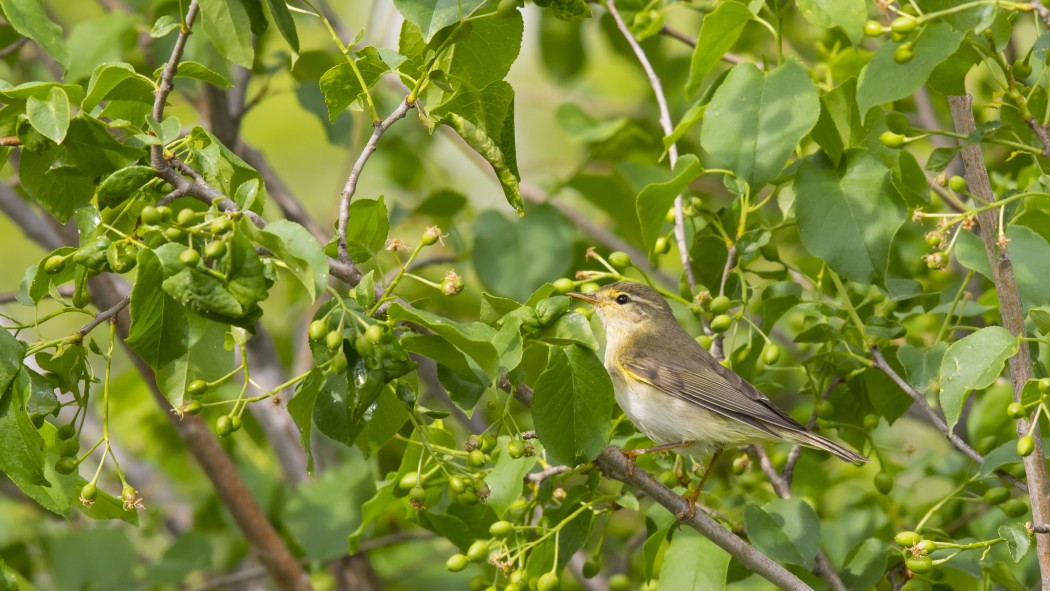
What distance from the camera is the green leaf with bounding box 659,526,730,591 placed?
3.03 meters

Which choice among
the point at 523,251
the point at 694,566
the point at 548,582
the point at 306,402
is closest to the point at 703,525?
the point at 694,566

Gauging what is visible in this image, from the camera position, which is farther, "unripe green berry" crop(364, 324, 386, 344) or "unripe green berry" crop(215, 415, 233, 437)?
"unripe green berry" crop(215, 415, 233, 437)

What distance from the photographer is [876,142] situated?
11.1 feet

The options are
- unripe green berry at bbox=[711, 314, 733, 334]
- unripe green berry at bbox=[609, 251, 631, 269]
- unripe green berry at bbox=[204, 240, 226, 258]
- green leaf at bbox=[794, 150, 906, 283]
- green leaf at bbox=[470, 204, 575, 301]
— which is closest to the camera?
unripe green berry at bbox=[204, 240, 226, 258]

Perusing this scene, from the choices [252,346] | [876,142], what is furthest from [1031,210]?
[252,346]

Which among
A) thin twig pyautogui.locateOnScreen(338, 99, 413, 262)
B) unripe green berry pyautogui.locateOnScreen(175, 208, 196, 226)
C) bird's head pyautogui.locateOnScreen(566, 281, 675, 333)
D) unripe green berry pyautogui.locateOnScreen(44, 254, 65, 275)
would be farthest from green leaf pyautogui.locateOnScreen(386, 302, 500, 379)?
bird's head pyautogui.locateOnScreen(566, 281, 675, 333)

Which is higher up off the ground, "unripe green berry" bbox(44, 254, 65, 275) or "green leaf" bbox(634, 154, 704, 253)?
"unripe green berry" bbox(44, 254, 65, 275)

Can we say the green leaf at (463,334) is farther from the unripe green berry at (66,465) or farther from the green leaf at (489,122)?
the unripe green berry at (66,465)

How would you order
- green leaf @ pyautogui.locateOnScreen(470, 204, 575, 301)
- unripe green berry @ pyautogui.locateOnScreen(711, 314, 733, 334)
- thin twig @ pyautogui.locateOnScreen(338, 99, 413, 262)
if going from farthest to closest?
green leaf @ pyautogui.locateOnScreen(470, 204, 575, 301) → unripe green berry @ pyautogui.locateOnScreen(711, 314, 733, 334) → thin twig @ pyautogui.locateOnScreen(338, 99, 413, 262)

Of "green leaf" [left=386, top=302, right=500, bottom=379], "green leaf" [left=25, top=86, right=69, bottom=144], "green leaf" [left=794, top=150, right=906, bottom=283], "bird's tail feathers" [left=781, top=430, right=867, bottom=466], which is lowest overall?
"bird's tail feathers" [left=781, top=430, right=867, bottom=466]

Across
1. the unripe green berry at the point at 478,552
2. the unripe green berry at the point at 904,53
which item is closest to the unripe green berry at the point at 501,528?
the unripe green berry at the point at 478,552

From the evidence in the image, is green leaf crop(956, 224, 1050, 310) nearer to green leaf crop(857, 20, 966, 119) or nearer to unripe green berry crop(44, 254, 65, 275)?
green leaf crop(857, 20, 966, 119)

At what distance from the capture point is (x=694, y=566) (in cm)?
307

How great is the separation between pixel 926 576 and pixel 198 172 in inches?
88.5
